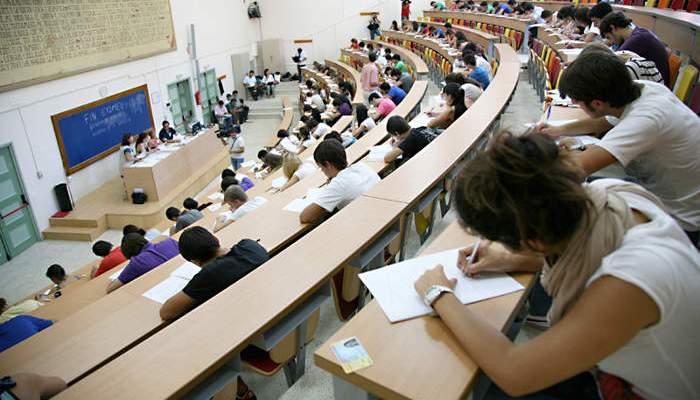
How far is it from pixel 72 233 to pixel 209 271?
24.6ft

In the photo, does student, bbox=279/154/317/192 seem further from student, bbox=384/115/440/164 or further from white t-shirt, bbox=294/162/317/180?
student, bbox=384/115/440/164

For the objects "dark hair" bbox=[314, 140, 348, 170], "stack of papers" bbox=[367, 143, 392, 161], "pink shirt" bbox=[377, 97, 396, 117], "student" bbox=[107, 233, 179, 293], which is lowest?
"student" bbox=[107, 233, 179, 293]

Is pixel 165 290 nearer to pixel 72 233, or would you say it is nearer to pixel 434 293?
pixel 434 293

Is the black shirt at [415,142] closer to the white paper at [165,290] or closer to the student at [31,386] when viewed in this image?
the white paper at [165,290]

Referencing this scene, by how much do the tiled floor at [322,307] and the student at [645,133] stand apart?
0.39m

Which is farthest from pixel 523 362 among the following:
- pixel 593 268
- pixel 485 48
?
pixel 485 48

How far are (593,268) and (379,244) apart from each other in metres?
1.51

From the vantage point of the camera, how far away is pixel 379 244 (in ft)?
8.38

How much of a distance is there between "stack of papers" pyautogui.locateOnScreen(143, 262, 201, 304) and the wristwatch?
5.45ft

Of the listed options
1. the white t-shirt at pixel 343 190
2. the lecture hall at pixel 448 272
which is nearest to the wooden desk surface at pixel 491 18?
the lecture hall at pixel 448 272

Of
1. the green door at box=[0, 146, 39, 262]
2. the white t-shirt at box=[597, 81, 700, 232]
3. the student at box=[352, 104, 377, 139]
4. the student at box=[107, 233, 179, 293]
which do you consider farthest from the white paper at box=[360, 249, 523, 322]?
the green door at box=[0, 146, 39, 262]

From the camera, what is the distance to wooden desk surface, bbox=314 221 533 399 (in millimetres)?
1226

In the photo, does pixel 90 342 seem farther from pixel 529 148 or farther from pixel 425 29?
pixel 425 29

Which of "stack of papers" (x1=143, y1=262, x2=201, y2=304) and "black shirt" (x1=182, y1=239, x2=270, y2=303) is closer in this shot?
"black shirt" (x1=182, y1=239, x2=270, y2=303)
